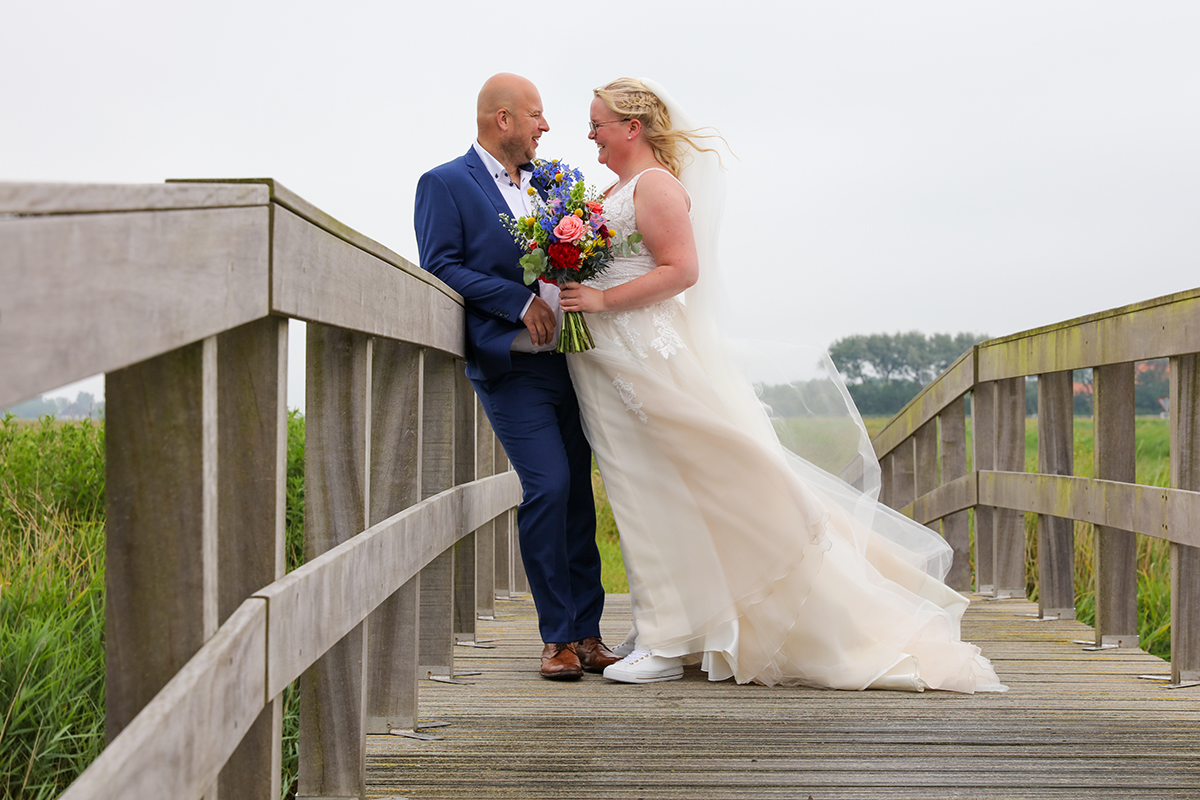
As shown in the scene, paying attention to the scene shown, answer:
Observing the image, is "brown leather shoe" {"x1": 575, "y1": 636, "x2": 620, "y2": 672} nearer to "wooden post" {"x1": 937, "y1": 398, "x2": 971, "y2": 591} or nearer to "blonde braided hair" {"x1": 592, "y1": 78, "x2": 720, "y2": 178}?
"blonde braided hair" {"x1": 592, "y1": 78, "x2": 720, "y2": 178}

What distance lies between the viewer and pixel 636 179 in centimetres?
342

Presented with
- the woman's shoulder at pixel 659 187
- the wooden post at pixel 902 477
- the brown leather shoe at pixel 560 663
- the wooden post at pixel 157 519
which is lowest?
the brown leather shoe at pixel 560 663

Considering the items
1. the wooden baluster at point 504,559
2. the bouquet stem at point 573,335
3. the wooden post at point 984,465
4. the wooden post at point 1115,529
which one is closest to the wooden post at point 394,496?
the bouquet stem at point 573,335

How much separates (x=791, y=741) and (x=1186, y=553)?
4.74ft

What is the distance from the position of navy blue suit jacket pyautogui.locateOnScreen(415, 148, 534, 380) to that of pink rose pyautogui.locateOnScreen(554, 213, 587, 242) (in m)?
0.23

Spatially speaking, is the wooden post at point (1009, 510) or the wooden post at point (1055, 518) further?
the wooden post at point (1009, 510)

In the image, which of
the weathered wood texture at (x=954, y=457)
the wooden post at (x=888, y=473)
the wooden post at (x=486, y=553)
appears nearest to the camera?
the wooden post at (x=486, y=553)

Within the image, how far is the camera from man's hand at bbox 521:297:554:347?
3254 mm

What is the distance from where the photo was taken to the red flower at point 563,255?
315cm

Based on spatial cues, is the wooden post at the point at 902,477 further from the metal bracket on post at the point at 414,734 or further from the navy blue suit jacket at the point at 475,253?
the metal bracket on post at the point at 414,734

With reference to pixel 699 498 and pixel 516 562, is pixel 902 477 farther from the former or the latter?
pixel 699 498

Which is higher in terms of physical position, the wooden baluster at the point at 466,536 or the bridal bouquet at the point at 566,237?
the bridal bouquet at the point at 566,237

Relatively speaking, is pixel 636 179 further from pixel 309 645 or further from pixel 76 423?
pixel 76 423

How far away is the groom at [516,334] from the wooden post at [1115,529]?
1772 mm
